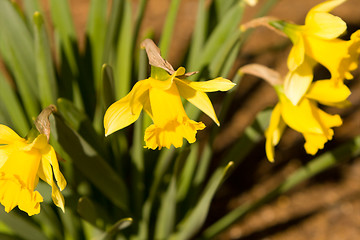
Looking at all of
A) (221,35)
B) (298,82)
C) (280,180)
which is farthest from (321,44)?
(280,180)

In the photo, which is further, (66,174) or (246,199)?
(246,199)

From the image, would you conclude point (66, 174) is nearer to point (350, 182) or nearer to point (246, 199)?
point (246, 199)

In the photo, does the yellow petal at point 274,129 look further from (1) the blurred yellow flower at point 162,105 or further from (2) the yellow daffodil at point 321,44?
(1) the blurred yellow flower at point 162,105

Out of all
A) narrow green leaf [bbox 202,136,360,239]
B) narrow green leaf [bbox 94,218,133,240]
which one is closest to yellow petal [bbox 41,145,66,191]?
narrow green leaf [bbox 94,218,133,240]

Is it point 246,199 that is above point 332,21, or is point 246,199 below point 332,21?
below

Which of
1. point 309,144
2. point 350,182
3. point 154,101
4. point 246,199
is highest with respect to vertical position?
point 154,101

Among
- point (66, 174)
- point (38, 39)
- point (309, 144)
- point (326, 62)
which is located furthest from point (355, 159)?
point (38, 39)
